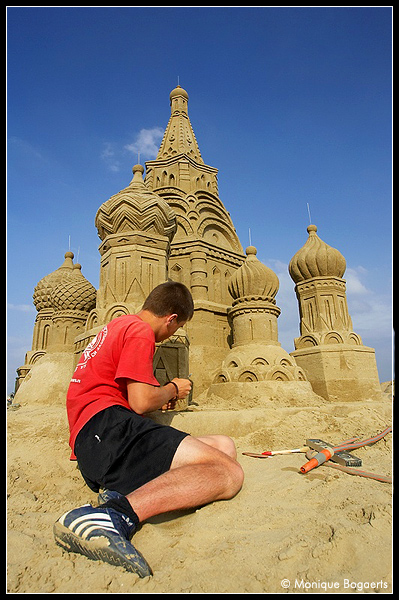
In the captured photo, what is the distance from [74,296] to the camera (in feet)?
32.7

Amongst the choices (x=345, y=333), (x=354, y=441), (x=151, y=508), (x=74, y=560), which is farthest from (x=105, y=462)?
(x=345, y=333)

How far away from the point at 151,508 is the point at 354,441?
2465 millimetres

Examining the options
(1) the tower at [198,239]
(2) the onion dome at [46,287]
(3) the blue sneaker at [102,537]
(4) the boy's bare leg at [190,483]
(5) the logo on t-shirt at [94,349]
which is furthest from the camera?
(2) the onion dome at [46,287]

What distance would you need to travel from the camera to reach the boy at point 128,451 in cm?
A: 143

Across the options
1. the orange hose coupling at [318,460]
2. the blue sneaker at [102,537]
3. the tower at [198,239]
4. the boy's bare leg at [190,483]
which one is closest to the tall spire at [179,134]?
the tower at [198,239]

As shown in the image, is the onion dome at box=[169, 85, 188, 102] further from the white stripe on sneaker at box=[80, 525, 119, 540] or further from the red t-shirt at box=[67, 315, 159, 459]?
the white stripe on sneaker at box=[80, 525, 119, 540]

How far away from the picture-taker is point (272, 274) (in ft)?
29.0

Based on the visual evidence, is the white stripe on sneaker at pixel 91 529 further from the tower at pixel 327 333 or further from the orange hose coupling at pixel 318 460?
the tower at pixel 327 333

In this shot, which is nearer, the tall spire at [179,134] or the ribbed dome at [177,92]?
the tall spire at [179,134]

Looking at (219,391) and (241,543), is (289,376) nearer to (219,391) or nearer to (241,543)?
(219,391)

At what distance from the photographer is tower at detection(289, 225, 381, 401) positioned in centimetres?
850

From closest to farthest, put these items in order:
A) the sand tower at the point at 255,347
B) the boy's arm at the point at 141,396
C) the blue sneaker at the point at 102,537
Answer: the blue sneaker at the point at 102,537
the boy's arm at the point at 141,396
the sand tower at the point at 255,347

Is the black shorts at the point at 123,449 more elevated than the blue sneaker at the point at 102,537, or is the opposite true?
the black shorts at the point at 123,449

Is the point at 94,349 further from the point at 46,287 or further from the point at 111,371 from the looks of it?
the point at 46,287
